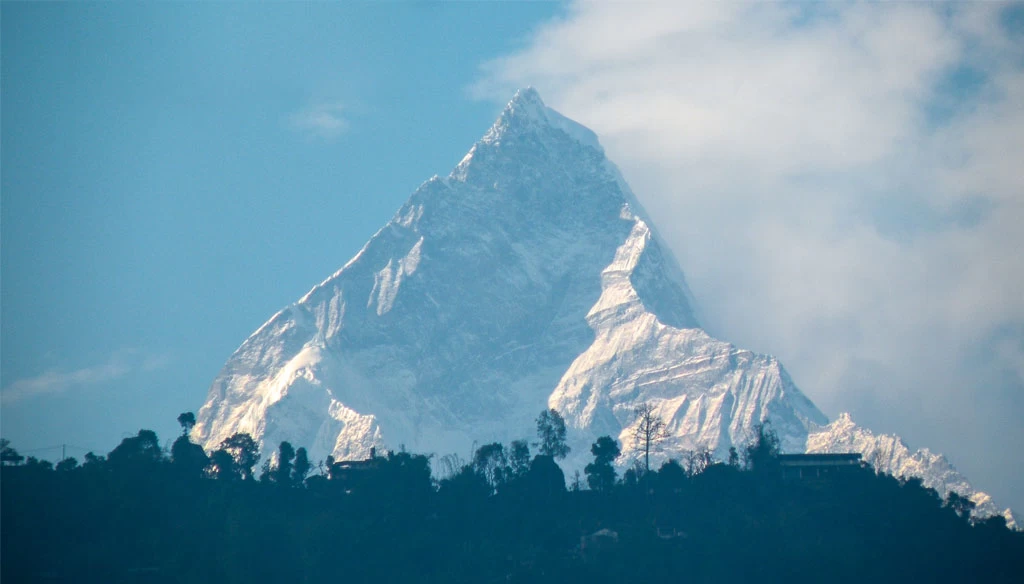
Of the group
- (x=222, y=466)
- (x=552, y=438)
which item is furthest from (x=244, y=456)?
(x=552, y=438)

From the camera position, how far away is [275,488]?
503 ft

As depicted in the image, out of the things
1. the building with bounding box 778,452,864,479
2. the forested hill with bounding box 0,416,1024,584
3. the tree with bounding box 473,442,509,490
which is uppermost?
the building with bounding box 778,452,864,479

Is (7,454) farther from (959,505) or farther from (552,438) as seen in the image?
(959,505)

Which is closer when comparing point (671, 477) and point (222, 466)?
point (671, 477)

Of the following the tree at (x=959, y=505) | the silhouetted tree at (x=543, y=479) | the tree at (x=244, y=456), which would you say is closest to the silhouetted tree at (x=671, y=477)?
the silhouetted tree at (x=543, y=479)

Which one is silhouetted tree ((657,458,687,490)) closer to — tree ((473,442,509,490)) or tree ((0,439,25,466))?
tree ((473,442,509,490))

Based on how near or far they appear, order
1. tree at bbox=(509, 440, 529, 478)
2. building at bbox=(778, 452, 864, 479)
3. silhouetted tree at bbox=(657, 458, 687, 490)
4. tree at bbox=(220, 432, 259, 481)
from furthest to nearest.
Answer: tree at bbox=(220, 432, 259, 481), building at bbox=(778, 452, 864, 479), tree at bbox=(509, 440, 529, 478), silhouetted tree at bbox=(657, 458, 687, 490)

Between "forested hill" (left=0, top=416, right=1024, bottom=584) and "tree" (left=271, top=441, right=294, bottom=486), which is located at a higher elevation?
"tree" (left=271, top=441, right=294, bottom=486)

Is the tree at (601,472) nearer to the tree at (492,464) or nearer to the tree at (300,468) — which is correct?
the tree at (492,464)

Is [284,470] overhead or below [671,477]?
below

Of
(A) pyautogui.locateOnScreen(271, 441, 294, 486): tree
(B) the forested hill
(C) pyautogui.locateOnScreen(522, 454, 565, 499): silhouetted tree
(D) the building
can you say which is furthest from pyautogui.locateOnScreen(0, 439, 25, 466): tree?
(D) the building

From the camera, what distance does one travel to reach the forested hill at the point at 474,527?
136m

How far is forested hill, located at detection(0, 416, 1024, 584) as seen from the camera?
135500mm

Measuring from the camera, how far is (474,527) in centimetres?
14450
